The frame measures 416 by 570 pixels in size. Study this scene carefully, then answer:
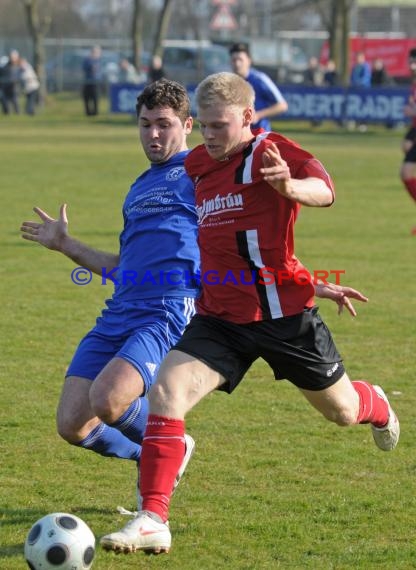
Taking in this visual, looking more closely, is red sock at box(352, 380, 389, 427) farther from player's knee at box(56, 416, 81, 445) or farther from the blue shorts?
player's knee at box(56, 416, 81, 445)

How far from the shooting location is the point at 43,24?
46062mm

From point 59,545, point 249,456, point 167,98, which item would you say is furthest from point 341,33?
point 59,545

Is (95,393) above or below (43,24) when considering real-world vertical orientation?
above

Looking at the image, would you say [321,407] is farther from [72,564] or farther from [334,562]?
[72,564]

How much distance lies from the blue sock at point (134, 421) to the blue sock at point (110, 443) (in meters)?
0.07

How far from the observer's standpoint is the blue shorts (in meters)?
5.07

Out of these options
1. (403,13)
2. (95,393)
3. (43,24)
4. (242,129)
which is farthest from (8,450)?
(403,13)

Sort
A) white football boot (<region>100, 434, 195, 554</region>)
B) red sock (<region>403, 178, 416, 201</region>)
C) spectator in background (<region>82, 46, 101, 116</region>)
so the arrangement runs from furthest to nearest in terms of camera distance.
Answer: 1. spectator in background (<region>82, 46, 101, 116</region>)
2. red sock (<region>403, 178, 416, 201</region>)
3. white football boot (<region>100, 434, 195, 554</region>)

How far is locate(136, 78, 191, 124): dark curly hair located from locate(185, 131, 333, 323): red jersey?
0.62 meters

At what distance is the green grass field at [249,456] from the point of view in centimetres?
470

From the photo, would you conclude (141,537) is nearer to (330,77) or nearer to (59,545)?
(59,545)

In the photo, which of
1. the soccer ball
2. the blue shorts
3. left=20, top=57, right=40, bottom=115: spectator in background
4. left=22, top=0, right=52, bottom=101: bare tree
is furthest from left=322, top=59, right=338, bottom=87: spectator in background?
the soccer ball

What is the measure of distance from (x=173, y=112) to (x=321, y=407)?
1513mm

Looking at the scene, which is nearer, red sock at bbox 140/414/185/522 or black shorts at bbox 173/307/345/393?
red sock at bbox 140/414/185/522
